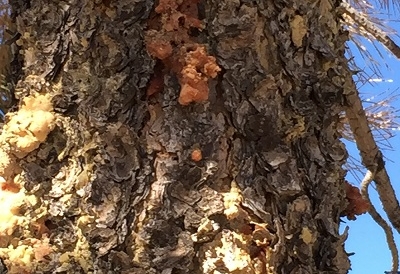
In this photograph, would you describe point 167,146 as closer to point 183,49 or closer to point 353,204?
point 183,49

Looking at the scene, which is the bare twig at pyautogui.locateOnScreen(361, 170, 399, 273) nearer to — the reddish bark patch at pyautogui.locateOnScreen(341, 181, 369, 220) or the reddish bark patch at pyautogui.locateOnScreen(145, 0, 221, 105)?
the reddish bark patch at pyautogui.locateOnScreen(341, 181, 369, 220)

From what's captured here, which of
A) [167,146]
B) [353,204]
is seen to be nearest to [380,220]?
[353,204]

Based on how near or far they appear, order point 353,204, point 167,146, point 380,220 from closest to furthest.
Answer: point 167,146
point 353,204
point 380,220

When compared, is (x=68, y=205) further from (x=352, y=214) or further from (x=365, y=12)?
(x=365, y=12)

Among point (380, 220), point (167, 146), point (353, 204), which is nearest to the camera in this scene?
point (167, 146)

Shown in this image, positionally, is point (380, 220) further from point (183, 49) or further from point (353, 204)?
point (183, 49)

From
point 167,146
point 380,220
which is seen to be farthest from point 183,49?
point 380,220

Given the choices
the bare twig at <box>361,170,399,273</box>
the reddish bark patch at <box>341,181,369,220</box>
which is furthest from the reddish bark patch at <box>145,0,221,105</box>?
the bare twig at <box>361,170,399,273</box>

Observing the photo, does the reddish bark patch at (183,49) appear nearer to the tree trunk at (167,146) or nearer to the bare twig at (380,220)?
the tree trunk at (167,146)

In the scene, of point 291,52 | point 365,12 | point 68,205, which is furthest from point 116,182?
point 365,12

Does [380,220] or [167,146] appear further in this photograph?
[380,220]
